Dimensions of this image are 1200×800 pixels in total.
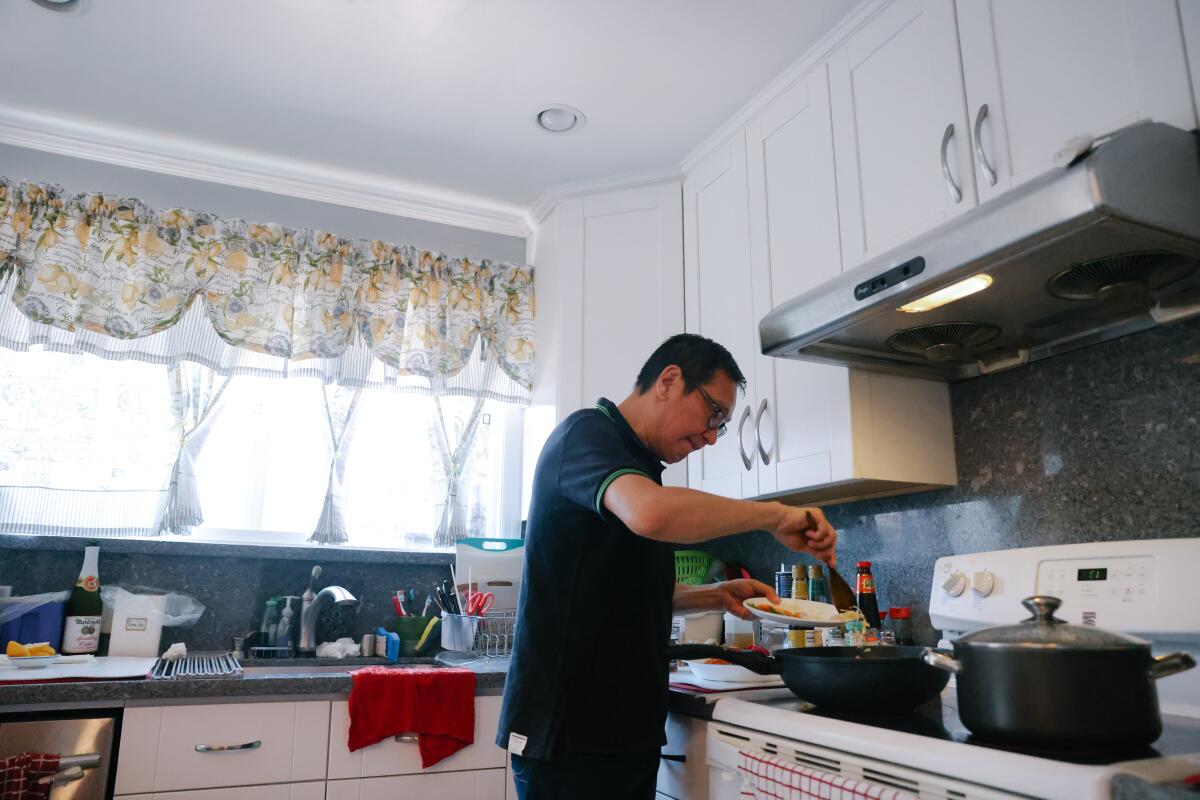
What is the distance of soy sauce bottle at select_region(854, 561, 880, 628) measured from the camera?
7.02ft

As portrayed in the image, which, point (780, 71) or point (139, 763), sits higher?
point (780, 71)

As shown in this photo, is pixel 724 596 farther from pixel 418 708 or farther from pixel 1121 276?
pixel 1121 276

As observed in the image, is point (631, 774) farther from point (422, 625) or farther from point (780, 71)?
point (780, 71)

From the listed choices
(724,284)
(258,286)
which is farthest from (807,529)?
(258,286)

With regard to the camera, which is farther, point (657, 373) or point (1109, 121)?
point (657, 373)

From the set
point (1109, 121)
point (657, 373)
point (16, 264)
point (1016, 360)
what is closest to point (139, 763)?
point (657, 373)

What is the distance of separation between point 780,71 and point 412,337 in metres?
1.58

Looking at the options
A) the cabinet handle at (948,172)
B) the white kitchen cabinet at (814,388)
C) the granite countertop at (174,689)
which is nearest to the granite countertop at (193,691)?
the granite countertop at (174,689)

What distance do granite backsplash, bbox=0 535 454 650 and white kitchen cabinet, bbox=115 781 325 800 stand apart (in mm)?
817

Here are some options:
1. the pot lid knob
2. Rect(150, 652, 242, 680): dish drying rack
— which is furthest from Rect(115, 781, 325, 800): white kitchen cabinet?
the pot lid knob

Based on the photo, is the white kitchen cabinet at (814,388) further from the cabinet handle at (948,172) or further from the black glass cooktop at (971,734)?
the black glass cooktop at (971,734)

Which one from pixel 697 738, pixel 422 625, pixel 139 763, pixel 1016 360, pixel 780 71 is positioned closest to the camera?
pixel 697 738

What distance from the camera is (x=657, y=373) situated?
1.68 meters

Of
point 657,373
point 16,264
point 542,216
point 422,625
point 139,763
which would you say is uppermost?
point 542,216
